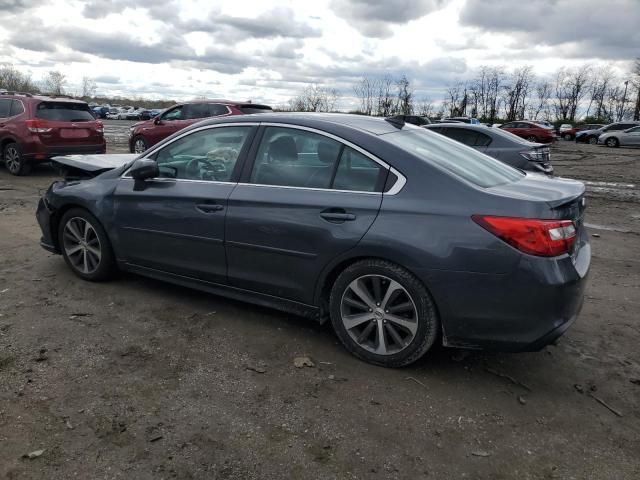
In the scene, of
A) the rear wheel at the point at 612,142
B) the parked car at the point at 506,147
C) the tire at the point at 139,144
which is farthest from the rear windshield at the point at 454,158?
the rear wheel at the point at 612,142

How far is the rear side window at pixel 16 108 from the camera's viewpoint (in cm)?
1112

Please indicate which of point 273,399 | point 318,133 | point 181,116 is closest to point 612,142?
point 181,116

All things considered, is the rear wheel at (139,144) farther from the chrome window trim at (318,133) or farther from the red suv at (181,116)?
the chrome window trim at (318,133)

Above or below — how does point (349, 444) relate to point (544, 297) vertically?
below

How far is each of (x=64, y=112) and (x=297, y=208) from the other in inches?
387

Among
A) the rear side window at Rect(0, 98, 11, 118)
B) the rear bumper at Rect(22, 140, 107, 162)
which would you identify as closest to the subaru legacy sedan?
the rear bumper at Rect(22, 140, 107, 162)

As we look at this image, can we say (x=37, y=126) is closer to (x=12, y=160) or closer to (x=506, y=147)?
(x=12, y=160)

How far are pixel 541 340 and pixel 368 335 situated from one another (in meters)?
1.05

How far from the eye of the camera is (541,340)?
9.77 ft

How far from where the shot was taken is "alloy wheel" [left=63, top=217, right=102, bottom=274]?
470cm

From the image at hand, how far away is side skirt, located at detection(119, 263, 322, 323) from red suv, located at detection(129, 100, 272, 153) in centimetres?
910

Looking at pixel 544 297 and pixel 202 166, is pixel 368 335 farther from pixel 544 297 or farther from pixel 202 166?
pixel 202 166

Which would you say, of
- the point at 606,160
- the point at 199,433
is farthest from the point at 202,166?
the point at 606,160

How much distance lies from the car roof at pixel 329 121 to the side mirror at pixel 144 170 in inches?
21.0
